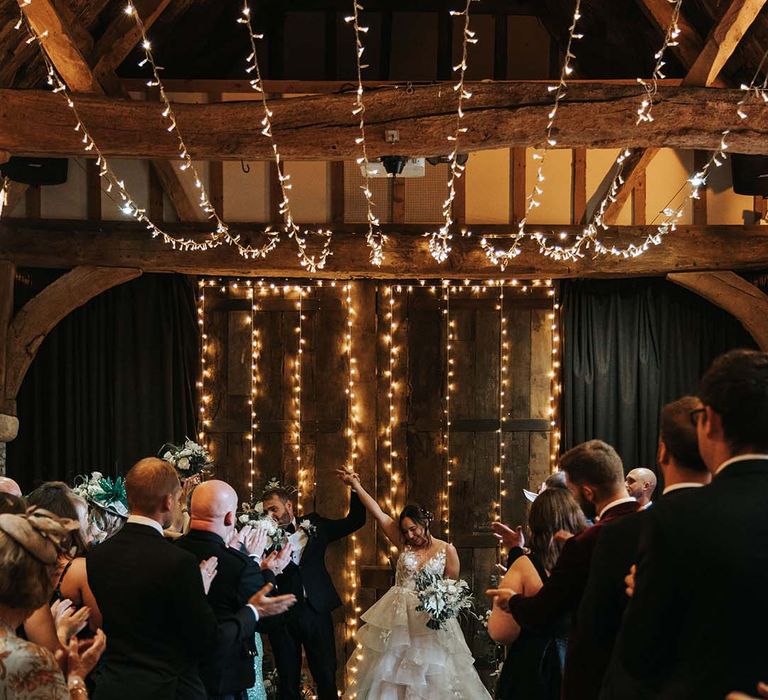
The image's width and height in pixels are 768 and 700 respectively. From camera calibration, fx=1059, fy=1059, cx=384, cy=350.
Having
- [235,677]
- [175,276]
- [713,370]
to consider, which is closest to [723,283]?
[175,276]

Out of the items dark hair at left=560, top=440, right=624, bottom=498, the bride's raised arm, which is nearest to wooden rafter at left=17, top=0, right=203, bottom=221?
the bride's raised arm

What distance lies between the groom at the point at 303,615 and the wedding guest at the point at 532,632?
8.68 ft

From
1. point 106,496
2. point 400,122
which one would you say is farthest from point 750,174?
point 106,496

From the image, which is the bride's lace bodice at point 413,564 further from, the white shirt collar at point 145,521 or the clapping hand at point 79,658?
the clapping hand at point 79,658

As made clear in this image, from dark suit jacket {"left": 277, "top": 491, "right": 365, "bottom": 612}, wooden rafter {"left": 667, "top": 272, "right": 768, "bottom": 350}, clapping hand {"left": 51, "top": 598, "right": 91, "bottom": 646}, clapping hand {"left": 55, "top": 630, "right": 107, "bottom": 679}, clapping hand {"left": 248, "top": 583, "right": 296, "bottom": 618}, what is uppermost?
wooden rafter {"left": 667, "top": 272, "right": 768, "bottom": 350}

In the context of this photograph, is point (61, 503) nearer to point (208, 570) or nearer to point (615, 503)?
point (208, 570)

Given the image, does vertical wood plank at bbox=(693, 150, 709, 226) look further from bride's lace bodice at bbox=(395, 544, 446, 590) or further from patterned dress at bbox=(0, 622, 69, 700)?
patterned dress at bbox=(0, 622, 69, 700)

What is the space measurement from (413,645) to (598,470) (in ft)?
10.5

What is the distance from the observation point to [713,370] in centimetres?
213

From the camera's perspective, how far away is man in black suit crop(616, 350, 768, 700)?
1.96 metres

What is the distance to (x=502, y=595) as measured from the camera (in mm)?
3363

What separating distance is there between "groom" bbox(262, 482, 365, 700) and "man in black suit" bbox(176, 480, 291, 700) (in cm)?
256

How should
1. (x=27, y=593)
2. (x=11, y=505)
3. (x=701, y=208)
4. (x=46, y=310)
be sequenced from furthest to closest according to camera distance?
(x=701, y=208) < (x=46, y=310) < (x=11, y=505) < (x=27, y=593)

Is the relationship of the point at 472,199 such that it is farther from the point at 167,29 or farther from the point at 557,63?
the point at 167,29
